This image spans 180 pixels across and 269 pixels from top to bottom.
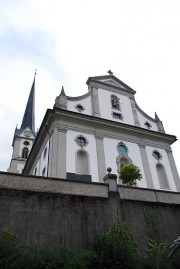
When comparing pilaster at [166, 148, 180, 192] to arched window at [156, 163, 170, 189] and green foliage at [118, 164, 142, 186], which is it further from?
green foliage at [118, 164, 142, 186]

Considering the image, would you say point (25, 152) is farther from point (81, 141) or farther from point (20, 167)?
point (81, 141)

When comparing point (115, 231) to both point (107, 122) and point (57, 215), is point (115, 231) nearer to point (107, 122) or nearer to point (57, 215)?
point (57, 215)

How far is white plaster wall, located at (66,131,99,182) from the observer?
728 inches

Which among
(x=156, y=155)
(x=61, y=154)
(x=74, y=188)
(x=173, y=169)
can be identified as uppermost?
(x=156, y=155)

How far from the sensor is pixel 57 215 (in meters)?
10.4

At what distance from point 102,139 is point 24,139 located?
91.4 feet

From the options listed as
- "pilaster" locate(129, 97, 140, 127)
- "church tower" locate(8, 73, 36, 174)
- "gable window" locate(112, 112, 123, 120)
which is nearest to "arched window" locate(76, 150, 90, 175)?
Result: "gable window" locate(112, 112, 123, 120)

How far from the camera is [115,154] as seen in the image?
67.9 feet

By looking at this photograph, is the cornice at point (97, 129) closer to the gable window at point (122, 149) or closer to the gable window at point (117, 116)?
the gable window at point (122, 149)

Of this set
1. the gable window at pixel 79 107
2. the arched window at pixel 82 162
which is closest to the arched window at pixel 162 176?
the arched window at pixel 82 162

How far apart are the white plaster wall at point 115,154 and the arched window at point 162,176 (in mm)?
1875

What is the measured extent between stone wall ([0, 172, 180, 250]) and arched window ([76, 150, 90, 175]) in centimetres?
637

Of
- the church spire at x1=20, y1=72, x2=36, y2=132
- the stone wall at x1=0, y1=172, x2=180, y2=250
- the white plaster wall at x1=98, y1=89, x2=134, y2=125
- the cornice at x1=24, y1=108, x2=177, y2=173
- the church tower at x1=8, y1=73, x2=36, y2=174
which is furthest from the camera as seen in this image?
the church spire at x1=20, y1=72, x2=36, y2=132

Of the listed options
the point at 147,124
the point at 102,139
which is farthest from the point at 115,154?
the point at 147,124
